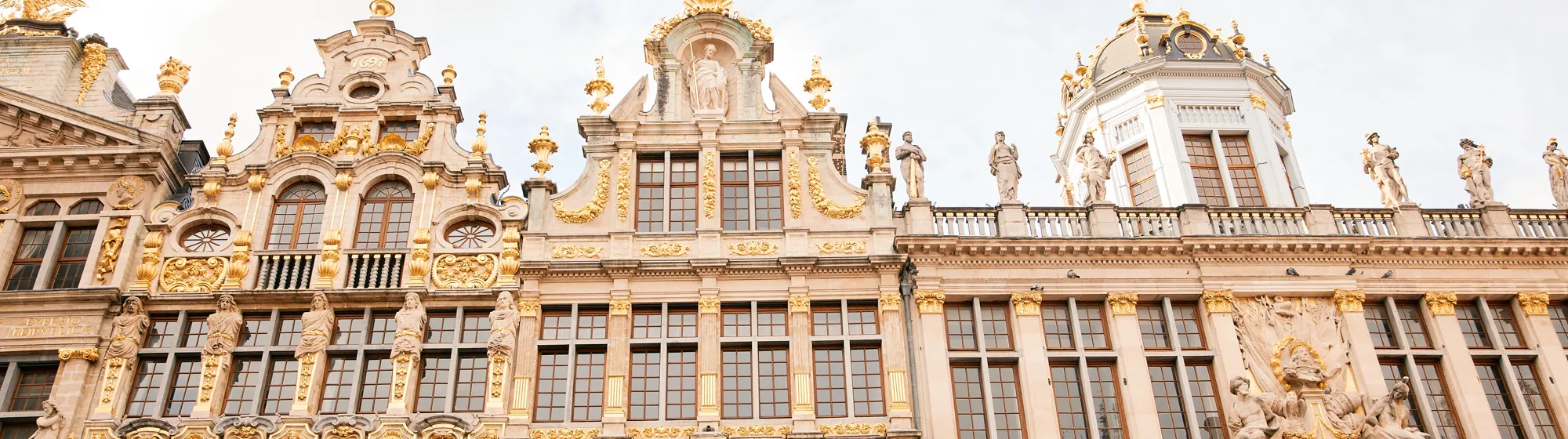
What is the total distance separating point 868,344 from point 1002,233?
310 centimetres

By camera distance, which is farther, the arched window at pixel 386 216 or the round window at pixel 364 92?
the round window at pixel 364 92

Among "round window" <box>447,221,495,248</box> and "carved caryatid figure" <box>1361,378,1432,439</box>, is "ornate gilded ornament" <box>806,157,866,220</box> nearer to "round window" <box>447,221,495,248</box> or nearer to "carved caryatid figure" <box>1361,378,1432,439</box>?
"round window" <box>447,221,495,248</box>

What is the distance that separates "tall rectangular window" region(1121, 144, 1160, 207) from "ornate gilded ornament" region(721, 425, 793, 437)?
901 cm

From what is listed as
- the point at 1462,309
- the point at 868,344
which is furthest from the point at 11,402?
the point at 1462,309

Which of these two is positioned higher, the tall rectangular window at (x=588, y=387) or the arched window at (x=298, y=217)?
the arched window at (x=298, y=217)

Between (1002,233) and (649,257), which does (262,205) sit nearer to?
(649,257)

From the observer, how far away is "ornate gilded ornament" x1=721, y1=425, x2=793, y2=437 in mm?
18422

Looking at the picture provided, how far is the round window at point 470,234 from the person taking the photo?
68.1ft

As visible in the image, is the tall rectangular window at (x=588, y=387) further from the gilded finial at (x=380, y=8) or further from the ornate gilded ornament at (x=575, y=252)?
the gilded finial at (x=380, y=8)

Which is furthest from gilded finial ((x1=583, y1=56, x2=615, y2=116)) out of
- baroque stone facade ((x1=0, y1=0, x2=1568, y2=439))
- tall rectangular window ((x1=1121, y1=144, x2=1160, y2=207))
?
tall rectangular window ((x1=1121, y1=144, x2=1160, y2=207))

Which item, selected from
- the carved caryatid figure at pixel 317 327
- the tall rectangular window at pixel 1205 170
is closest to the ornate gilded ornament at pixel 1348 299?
the tall rectangular window at pixel 1205 170

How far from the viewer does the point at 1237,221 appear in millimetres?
21500

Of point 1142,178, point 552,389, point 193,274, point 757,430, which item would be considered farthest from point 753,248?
point 193,274

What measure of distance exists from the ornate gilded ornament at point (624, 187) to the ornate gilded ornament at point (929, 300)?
504 cm
